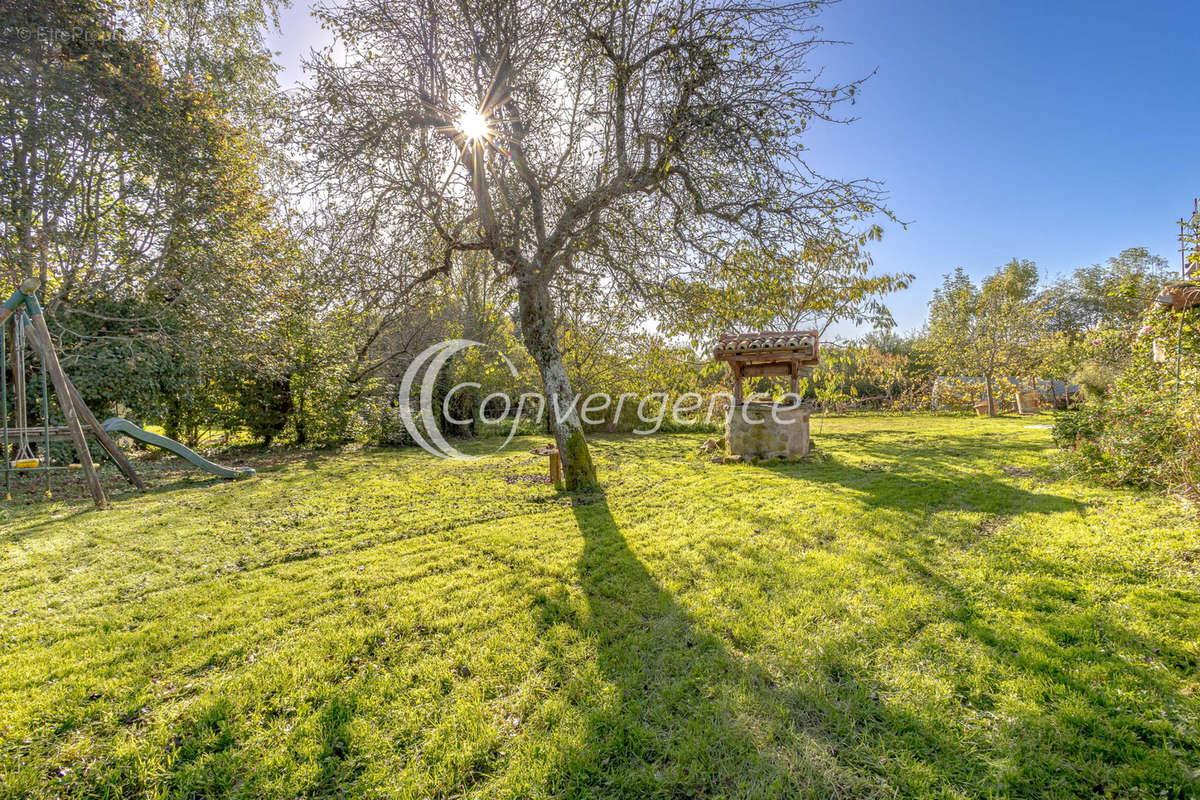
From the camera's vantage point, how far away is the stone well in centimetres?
942

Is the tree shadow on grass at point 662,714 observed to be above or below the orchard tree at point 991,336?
below

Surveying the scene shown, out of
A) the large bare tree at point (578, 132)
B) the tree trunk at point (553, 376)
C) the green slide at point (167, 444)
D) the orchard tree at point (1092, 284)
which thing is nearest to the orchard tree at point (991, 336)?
the orchard tree at point (1092, 284)

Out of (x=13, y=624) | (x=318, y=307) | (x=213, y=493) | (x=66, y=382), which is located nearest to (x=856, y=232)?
(x=318, y=307)

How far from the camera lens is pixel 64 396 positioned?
255 inches

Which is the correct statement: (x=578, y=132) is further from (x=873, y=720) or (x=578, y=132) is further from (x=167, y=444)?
(x=167, y=444)

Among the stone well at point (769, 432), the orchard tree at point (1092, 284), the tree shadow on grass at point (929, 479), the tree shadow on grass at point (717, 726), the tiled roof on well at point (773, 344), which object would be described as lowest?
the tree shadow on grass at point (717, 726)

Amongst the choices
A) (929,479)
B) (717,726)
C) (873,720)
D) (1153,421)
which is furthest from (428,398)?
(1153,421)

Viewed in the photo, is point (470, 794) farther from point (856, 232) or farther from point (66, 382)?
point (66, 382)

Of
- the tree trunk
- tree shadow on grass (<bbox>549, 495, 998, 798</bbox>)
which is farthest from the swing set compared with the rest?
tree shadow on grass (<bbox>549, 495, 998, 798</bbox>)

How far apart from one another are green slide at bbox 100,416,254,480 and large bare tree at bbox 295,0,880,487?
6.30 metres

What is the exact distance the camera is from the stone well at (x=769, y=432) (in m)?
9.42

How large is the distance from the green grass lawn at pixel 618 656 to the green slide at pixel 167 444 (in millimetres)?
3192

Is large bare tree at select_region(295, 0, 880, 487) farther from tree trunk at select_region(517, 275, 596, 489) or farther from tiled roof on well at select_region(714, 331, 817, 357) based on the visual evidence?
tiled roof on well at select_region(714, 331, 817, 357)

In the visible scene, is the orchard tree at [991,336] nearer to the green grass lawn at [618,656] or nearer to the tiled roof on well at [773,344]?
the tiled roof on well at [773,344]
